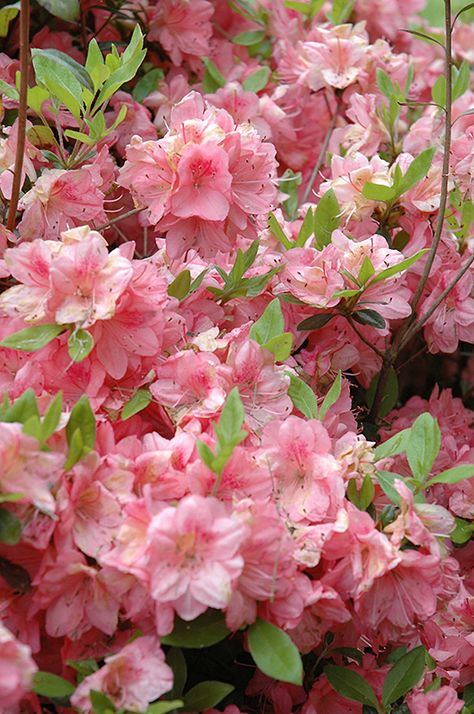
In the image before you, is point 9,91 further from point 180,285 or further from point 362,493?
point 362,493

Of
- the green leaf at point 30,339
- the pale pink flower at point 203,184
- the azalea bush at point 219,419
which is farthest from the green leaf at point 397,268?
the green leaf at point 30,339

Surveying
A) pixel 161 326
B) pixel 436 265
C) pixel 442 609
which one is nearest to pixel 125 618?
pixel 161 326

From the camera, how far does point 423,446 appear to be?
1.10 m

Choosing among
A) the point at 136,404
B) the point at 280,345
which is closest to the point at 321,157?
the point at 280,345

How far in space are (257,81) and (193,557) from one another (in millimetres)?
1065

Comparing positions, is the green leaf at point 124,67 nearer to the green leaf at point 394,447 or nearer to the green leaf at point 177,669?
the green leaf at point 394,447

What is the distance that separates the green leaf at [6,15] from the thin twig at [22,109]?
0.30 m

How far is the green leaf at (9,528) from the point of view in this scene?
0.92 metres

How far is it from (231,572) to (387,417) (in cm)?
72

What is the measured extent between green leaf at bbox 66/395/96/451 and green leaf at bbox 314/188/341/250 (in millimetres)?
491

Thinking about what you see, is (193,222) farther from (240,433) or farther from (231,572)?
(231,572)

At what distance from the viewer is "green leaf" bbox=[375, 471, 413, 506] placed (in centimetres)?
106

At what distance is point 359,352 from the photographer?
142 cm

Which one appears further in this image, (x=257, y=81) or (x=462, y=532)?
(x=257, y=81)
